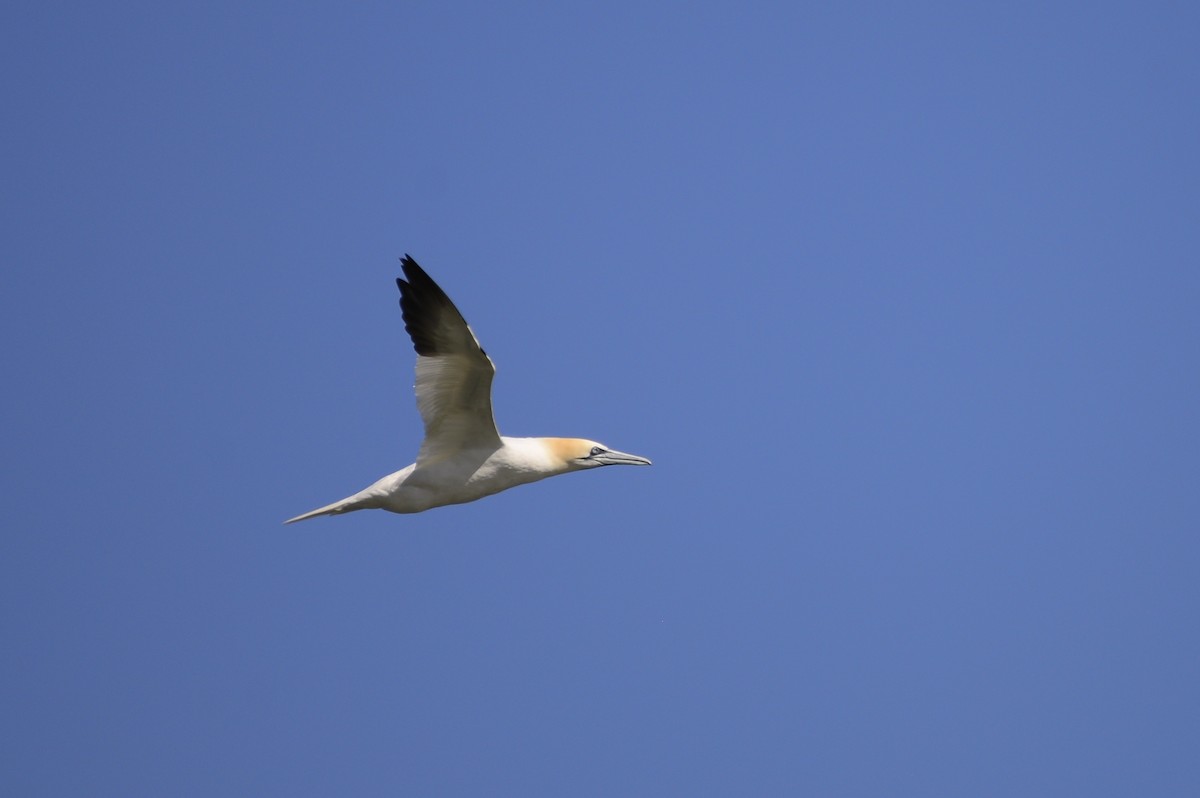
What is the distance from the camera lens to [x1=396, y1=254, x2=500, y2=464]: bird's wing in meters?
18.0

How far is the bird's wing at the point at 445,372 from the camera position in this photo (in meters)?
18.0

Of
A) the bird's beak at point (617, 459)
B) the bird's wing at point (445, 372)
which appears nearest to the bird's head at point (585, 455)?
the bird's beak at point (617, 459)

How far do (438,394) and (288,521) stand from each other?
182 centimetres

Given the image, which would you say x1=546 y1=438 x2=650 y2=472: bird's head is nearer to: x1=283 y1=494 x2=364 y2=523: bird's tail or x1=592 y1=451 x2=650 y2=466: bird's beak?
x1=592 y1=451 x2=650 y2=466: bird's beak

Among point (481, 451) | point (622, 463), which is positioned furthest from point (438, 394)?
point (622, 463)

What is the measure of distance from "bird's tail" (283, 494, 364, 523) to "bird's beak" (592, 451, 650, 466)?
2.65 metres

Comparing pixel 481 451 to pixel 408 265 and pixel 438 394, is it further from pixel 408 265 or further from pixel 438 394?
pixel 408 265

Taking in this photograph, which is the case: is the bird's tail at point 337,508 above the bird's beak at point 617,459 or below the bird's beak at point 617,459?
below

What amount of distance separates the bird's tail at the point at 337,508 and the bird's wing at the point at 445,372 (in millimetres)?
714

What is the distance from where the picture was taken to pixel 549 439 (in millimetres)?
19422

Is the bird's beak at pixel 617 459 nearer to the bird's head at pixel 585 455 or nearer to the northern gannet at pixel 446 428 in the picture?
the bird's head at pixel 585 455

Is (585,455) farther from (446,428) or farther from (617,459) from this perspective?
(446,428)

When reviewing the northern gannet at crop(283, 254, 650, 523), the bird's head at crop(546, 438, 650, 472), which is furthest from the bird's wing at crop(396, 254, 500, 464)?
the bird's head at crop(546, 438, 650, 472)

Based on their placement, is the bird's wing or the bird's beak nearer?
the bird's wing
